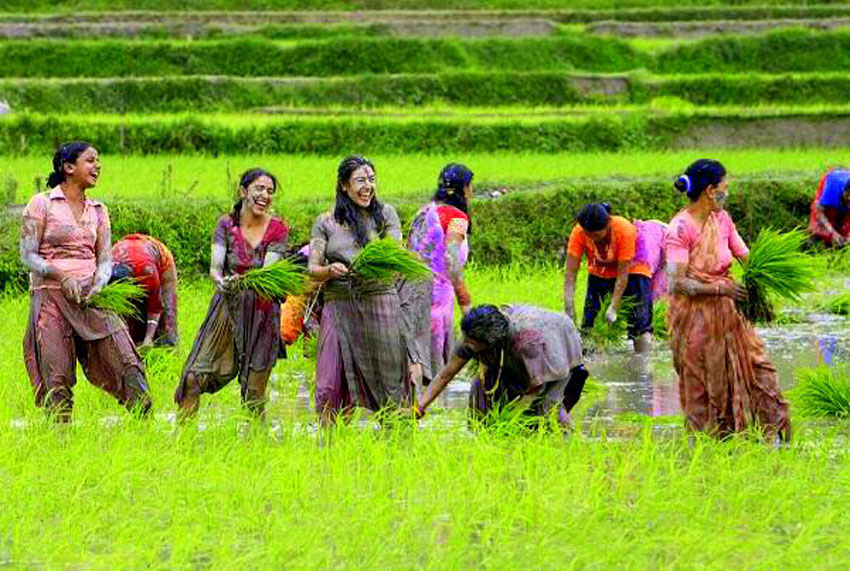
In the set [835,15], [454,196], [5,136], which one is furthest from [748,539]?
[835,15]

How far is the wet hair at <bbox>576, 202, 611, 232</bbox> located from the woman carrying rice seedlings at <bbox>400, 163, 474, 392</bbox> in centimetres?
115

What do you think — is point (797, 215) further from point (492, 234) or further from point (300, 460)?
point (300, 460)

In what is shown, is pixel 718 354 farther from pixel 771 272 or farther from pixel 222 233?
pixel 222 233

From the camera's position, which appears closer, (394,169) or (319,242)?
(319,242)

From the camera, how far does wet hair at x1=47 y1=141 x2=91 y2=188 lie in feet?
26.3

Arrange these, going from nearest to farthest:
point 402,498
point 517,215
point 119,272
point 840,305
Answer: point 402,498, point 119,272, point 840,305, point 517,215

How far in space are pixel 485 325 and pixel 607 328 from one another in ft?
11.9

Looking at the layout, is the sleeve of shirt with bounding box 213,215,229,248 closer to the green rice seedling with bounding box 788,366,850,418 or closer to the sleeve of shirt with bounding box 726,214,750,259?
the sleeve of shirt with bounding box 726,214,750,259

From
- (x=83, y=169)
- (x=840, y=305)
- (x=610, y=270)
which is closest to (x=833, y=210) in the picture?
(x=840, y=305)

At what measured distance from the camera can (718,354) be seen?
7.98 m

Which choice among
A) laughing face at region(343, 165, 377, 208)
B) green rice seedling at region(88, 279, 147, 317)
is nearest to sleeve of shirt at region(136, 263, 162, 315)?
green rice seedling at region(88, 279, 147, 317)

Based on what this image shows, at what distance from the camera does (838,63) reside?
29391 millimetres

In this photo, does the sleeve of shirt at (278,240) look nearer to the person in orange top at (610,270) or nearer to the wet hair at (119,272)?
the wet hair at (119,272)

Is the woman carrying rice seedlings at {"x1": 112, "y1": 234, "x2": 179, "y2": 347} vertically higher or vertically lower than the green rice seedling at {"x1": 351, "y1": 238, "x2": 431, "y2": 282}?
lower
